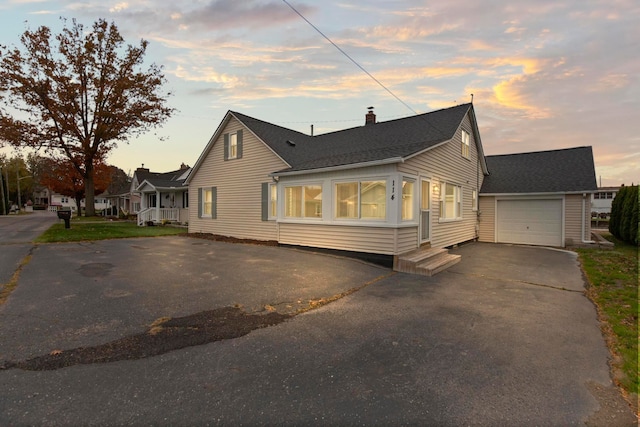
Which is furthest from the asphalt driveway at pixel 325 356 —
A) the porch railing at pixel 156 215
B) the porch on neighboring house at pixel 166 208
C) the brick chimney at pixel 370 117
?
the porch railing at pixel 156 215

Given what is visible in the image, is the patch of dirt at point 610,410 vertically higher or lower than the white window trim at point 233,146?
lower

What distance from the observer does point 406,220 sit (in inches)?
369

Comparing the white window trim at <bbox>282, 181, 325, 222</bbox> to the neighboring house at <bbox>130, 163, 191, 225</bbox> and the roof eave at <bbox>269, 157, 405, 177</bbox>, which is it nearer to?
the roof eave at <bbox>269, 157, 405, 177</bbox>

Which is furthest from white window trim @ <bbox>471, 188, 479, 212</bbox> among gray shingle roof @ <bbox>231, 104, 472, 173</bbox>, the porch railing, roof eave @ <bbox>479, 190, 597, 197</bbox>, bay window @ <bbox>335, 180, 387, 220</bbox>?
the porch railing

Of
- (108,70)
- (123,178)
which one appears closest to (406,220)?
(108,70)

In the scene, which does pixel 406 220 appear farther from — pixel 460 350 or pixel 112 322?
pixel 112 322

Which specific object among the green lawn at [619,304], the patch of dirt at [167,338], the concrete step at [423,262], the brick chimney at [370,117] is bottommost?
the green lawn at [619,304]

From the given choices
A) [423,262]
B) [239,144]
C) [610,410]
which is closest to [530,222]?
[423,262]

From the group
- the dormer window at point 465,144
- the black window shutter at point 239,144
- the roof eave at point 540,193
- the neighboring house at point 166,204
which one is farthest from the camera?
the neighboring house at point 166,204

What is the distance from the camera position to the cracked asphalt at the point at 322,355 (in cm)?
258

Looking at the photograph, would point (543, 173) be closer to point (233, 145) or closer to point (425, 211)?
point (425, 211)

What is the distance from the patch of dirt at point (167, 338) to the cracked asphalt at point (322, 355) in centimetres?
15

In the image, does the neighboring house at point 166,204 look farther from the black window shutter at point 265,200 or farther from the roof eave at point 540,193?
the roof eave at point 540,193

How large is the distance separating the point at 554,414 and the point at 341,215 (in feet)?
26.2
